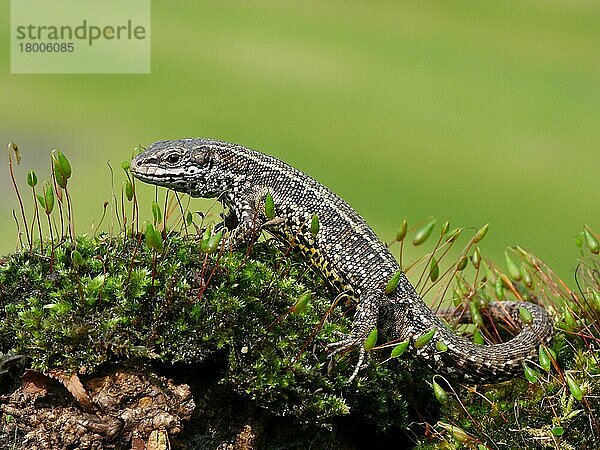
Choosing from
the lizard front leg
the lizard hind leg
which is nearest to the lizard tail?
the lizard hind leg

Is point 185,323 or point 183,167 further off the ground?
point 183,167

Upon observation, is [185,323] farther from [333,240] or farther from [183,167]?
[183,167]

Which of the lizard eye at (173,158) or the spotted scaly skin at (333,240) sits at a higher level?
the lizard eye at (173,158)

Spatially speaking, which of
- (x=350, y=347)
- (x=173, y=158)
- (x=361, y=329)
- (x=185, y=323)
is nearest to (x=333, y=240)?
(x=361, y=329)


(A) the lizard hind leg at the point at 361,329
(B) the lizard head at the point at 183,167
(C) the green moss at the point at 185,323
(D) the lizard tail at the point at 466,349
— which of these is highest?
(B) the lizard head at the point at 183,167

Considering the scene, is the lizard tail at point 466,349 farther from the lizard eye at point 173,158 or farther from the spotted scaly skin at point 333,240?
the lizard eye at point 173,158

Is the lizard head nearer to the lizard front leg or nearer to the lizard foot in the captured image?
the lizard front leg

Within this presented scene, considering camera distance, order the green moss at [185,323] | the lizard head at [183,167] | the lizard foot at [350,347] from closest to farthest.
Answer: the green moss at [185,323]
the lizard foot at [350,347]
the lizard head at [183,167]

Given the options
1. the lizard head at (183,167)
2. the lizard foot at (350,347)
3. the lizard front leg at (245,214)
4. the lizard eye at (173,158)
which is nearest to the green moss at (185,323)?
the lizard foot at (350,347)
